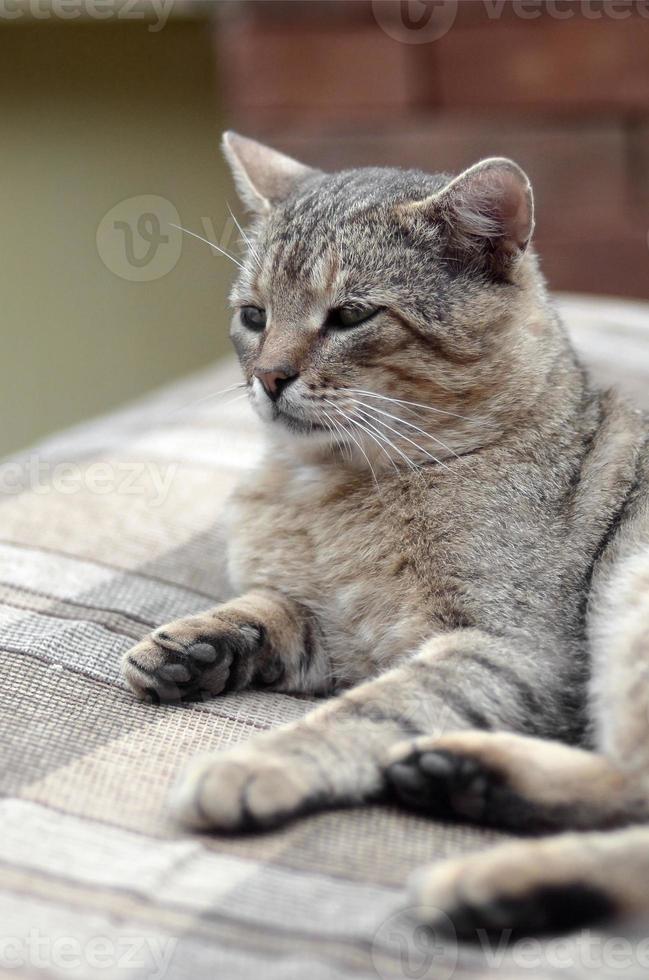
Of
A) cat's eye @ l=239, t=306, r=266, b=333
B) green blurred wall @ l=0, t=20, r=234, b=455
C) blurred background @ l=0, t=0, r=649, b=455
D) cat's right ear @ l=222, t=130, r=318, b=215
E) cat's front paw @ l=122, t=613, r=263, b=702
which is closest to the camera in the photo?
cat's front paw @ l=122, t=613, r=263, b=702

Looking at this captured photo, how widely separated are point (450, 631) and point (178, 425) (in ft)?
4.11

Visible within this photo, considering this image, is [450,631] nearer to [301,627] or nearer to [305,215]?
[301,627]

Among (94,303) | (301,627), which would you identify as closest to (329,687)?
(301,627)

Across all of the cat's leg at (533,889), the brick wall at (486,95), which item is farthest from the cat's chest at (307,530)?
the brick wall at (486,95)

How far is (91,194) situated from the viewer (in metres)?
4.37

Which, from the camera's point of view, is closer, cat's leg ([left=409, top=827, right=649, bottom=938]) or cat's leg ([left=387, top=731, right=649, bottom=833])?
cat's leg ([left=409, top=827, right=649, bottom=938])

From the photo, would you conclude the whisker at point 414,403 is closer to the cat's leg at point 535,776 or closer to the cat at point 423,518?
the cat at point 423,518

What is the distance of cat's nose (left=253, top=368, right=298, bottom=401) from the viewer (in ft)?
4.85
